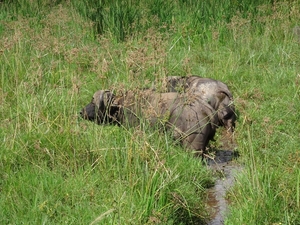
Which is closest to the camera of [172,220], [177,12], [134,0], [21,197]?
[172,220]

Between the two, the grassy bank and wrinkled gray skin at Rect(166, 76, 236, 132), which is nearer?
the grassy bank

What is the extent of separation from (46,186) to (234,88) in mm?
3214

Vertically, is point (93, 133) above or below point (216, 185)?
above

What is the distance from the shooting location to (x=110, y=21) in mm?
7980

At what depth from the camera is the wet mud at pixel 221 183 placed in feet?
13.8

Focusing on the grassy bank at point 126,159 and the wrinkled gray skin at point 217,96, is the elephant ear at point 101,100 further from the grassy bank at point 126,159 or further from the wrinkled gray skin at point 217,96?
the wrinkled gray skin at point 217,96

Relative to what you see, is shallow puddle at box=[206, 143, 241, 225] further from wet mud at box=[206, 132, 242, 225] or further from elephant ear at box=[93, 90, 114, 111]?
elephant ear at box=[93, 90, 114, 111]

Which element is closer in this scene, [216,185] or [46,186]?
[46,186]

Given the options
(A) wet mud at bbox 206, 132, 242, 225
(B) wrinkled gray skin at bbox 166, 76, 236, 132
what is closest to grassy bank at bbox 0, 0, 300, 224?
(A) wet mud at bbox 206, 132, 242, 225

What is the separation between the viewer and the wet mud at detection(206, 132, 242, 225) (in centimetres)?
422

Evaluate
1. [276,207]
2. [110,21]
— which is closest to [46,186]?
[276,207]

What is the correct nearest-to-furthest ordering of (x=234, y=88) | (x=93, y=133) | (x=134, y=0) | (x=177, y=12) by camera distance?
(x=93, y=133)
(x=234, y=88)
(x=177, y=12)
(x=134, y=0)

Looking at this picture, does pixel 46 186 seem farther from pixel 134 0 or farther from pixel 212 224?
pixel 134 0

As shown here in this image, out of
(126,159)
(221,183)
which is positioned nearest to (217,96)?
(221,183)
